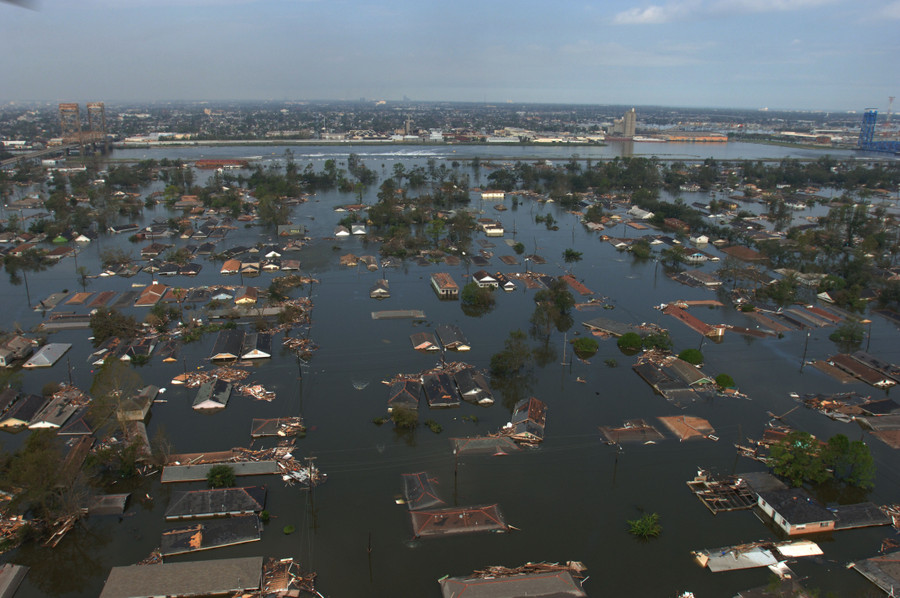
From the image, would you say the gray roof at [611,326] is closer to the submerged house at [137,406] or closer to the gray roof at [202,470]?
the gray roof at [202,470]

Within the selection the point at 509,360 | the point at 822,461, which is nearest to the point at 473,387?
the point at 509,360

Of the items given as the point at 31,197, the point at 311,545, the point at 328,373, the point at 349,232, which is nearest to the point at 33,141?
the point at 31,197

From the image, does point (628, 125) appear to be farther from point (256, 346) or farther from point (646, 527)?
point (646, 527)

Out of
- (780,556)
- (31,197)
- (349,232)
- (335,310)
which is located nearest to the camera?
(780,556)

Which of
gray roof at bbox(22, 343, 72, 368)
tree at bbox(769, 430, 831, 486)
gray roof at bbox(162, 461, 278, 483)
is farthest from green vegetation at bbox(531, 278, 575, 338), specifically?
gray roof at bbox(22, 343, 72, 368)

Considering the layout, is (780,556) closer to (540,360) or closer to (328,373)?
(540,360)

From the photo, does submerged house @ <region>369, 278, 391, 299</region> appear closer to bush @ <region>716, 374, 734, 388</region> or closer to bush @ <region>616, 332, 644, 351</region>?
bush @ <region>616, 332, 644, 351</region>
